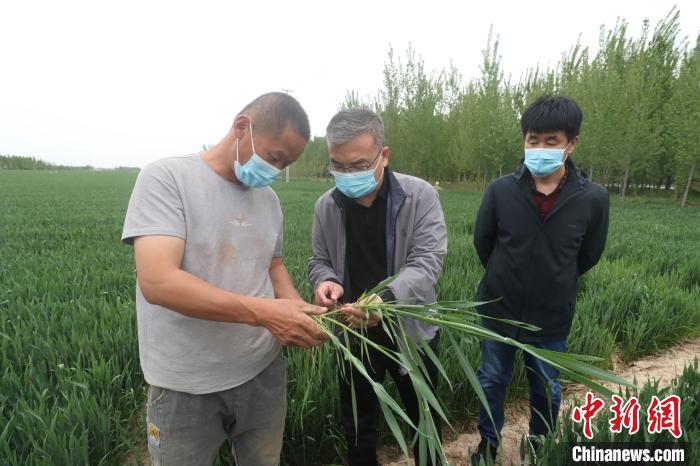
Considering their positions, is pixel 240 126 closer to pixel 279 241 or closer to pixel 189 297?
pixel 279 241

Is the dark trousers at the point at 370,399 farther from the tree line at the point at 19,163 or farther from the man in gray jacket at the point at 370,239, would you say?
the tree line at the point at 19,163

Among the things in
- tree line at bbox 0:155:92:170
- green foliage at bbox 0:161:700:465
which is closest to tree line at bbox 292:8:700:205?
green foliage at bbox 0:161:700:465

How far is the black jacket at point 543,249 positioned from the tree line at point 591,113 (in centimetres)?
1769

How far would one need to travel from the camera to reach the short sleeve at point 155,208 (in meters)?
1.14

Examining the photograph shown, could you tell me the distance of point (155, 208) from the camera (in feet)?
3.84

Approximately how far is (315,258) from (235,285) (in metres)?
0.66

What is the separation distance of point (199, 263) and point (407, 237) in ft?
3.07

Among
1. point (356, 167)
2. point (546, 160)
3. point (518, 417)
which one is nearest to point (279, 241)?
point (356, 167)

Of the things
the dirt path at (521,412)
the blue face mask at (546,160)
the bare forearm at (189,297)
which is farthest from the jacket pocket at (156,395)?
the blue face mask at (546,160)

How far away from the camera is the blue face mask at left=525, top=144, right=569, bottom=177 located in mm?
1966

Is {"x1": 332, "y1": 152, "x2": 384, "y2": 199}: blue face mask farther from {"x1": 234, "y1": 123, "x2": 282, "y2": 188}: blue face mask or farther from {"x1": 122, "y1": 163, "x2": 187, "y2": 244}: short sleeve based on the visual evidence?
{"x1": 122, "y1": 163, "x2": 187, "y2": 244}: short sleeve

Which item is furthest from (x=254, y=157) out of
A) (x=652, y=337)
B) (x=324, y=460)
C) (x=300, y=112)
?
(x=652, y=337)

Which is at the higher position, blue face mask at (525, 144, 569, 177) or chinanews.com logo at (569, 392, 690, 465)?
blue face mask at (525, 144, 569, 177)

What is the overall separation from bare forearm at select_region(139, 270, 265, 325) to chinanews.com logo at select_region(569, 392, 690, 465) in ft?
4.40
